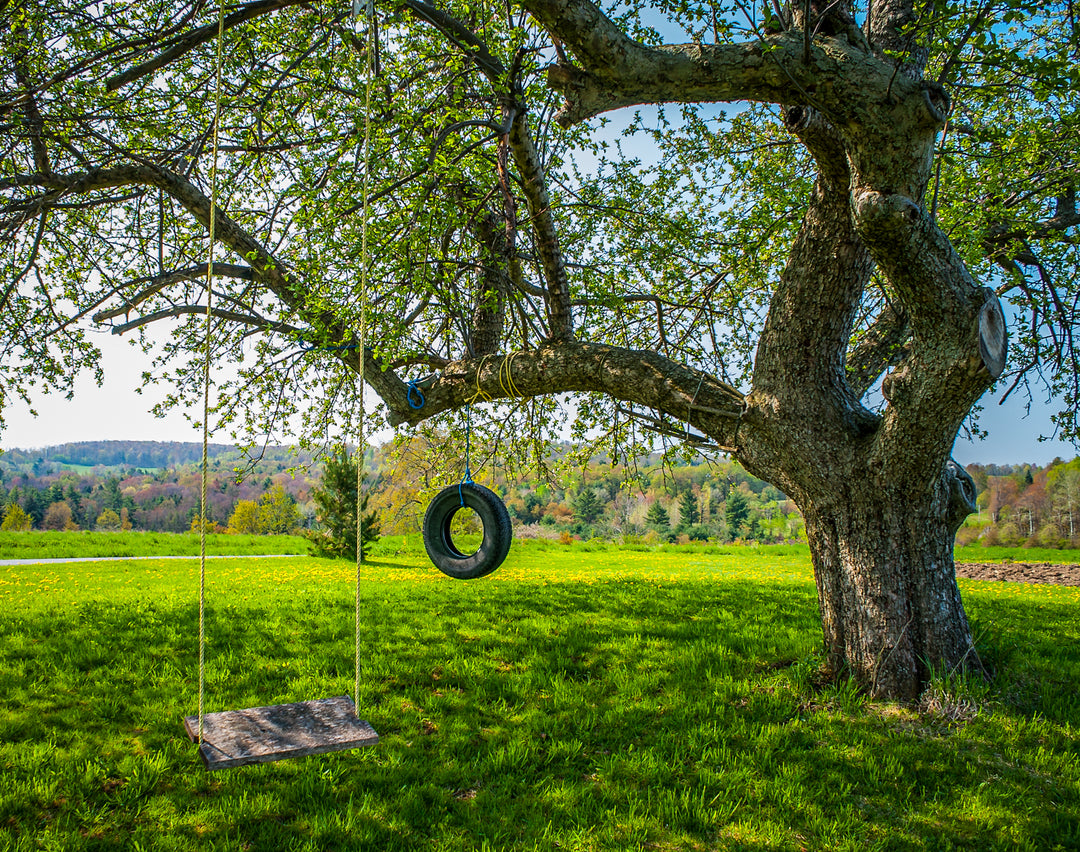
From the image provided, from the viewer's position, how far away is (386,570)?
14750 mm

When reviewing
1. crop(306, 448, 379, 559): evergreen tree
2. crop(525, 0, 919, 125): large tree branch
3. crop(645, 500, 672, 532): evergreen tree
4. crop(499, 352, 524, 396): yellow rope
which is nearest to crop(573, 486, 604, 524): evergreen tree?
crop(645, 500, 672, 532): evergreen tree

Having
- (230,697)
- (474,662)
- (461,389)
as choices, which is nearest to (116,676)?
(230,697)

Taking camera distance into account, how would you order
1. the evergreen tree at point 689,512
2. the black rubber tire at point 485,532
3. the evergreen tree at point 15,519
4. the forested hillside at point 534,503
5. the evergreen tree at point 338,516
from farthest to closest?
the evergreen tree at point 689,512 < the evergreen tree at point 15,519 < the forested hillside at point 534,503 < the evergreen tree at point 338,516 < the black rubber tire at point 485,532

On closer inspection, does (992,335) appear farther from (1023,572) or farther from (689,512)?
(689,512)

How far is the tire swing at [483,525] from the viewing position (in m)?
4.75

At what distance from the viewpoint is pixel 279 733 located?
9.16ft

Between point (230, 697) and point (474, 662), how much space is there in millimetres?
1948

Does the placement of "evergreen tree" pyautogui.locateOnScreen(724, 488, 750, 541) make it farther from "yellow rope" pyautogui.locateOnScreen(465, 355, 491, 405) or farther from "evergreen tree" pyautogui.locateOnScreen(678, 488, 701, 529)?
"yellow rope" pyautogui.locateOnScreen(465, 355, 491, 405)

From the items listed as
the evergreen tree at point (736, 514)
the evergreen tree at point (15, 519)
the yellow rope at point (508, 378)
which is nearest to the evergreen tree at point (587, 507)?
the evergreen tree at point (736, 514)

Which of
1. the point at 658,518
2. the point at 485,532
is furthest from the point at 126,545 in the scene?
the point at 658,518

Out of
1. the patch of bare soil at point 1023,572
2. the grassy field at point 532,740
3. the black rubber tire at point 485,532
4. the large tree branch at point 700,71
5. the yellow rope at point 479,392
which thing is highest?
the large tree branch at point 700,71

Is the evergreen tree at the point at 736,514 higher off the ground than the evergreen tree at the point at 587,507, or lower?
lower

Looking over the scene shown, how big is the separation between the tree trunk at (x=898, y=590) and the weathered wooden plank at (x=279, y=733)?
3.74 metres

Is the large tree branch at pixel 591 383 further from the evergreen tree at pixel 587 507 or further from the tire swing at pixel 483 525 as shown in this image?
the evergreen tree at pixel 587 507
